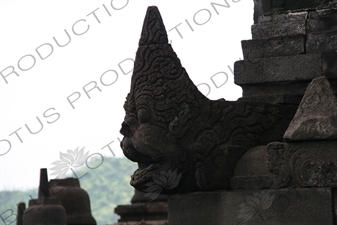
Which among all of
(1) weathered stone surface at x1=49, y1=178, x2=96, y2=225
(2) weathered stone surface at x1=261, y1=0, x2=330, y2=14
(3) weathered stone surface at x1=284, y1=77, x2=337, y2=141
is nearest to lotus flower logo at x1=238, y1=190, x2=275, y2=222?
(3) weathered stone surface at x1=284, y1=77, x2=337, y2=141

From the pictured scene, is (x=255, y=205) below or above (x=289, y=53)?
below

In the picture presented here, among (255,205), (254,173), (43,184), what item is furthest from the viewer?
(43,184)

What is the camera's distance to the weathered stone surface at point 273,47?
30.3 ft

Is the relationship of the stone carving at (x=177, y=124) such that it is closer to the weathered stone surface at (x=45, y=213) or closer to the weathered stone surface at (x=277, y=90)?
the weathered stone surface at (x=277, y=90)

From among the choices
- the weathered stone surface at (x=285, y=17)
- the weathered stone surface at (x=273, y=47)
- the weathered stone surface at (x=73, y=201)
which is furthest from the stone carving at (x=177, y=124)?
the weathered stone surface at (x=73, y=201)

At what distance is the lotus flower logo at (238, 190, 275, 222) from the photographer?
8216 mm

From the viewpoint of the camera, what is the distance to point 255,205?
8.27 m

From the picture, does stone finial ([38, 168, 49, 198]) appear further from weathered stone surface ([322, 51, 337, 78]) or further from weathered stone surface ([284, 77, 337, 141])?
weathered stone surface ([284, 77, 337, 141])

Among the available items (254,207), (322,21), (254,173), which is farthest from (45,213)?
(254,207)

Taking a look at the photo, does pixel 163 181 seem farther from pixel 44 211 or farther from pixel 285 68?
pixel 44 211

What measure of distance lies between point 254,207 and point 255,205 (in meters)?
0.02

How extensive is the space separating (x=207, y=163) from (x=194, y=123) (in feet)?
1.14

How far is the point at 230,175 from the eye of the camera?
8.54 meters

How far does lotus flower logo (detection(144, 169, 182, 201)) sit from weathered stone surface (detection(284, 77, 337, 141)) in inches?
37.9
